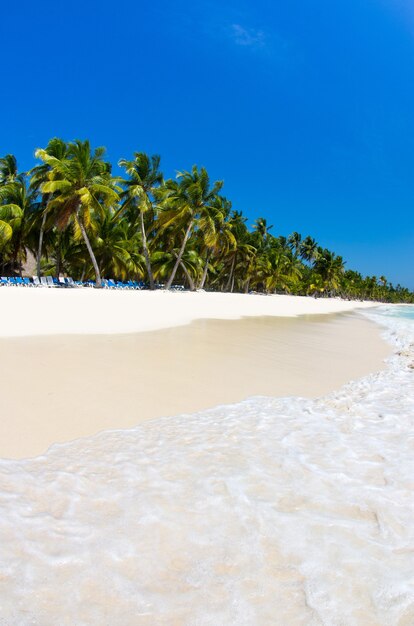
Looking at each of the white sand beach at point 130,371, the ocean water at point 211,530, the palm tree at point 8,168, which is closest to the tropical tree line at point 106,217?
the palm tree at point 8,168

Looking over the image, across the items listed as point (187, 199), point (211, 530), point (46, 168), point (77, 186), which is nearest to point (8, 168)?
point (46, 168)

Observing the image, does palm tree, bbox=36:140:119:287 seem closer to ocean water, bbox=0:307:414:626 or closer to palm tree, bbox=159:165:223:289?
palm tree, bbox=159:165:223:289

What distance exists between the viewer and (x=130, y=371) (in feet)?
18.8

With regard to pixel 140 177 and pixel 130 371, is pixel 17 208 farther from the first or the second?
pixel 130 371

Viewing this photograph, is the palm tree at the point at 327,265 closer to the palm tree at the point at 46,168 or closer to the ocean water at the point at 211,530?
the palm tree at the point at 46,168

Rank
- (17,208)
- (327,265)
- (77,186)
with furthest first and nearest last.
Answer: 1. (327,265)
2. (17,208)
3. (77,186)

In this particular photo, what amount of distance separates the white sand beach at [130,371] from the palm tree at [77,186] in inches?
634

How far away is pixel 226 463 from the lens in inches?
115

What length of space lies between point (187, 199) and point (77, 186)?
939 cm

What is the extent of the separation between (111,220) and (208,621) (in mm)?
36612

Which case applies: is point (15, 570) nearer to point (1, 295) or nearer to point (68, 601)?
point (68, 601)

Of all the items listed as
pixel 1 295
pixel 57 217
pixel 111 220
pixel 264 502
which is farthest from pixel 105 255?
pixel 264 502

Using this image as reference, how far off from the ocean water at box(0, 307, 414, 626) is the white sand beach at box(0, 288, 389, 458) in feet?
1.99

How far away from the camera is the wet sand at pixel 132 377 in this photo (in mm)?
3750
